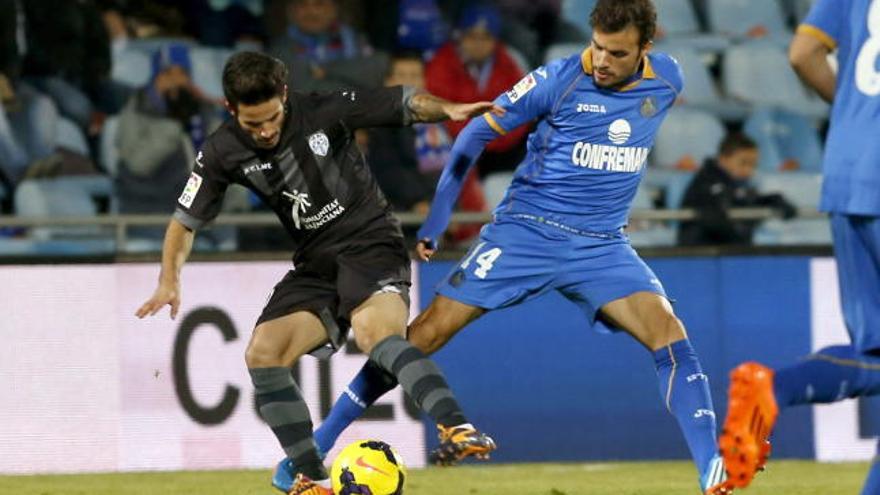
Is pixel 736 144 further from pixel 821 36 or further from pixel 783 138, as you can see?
pixel 821 36

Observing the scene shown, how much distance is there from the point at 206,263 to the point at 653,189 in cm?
310

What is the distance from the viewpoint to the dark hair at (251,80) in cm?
618

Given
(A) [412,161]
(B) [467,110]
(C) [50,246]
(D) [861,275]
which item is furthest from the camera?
(A) [412,161]

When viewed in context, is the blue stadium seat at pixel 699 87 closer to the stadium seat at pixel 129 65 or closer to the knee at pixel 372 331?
the stadium seat at pixel 129 65

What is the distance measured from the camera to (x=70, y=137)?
10766mm

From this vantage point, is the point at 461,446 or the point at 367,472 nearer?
the point at 461,446

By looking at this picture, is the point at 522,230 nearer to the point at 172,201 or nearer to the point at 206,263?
the point at 206,263

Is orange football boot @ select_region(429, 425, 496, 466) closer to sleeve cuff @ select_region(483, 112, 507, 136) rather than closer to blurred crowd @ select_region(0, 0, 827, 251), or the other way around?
sleeve cuff @ select_region(483, 112, 507, 136)

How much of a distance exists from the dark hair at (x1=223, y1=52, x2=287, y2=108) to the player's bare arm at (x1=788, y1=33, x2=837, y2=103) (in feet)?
6.14

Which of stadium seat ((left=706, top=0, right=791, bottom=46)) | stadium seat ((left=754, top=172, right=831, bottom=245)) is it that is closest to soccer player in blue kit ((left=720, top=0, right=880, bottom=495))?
stadium seat ((left=754, top=172, right=831, bottom=245))

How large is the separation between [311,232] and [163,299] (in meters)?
0.64

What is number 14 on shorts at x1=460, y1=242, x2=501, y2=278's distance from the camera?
695 cm

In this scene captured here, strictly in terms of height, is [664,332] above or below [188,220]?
below

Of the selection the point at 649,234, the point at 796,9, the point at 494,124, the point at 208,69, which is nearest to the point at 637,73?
the point at 494,124
